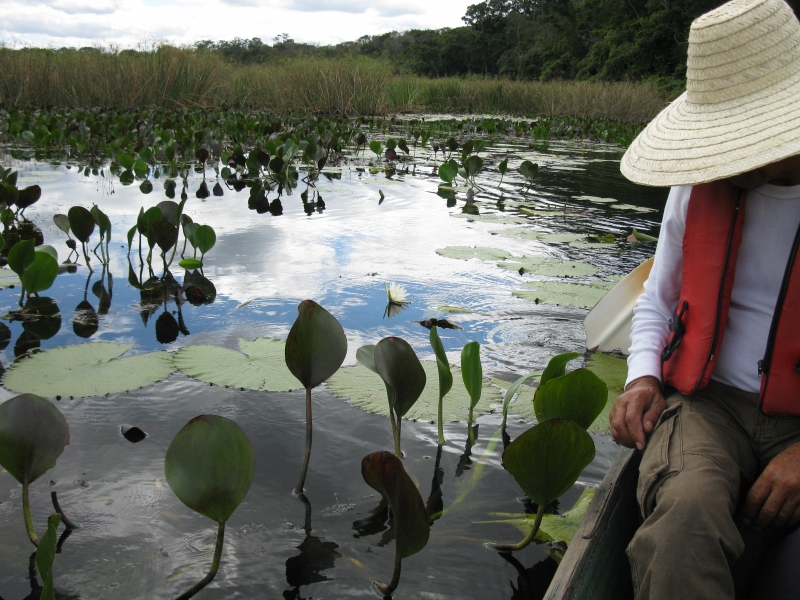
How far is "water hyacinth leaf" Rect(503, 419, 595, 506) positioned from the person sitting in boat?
11 cm

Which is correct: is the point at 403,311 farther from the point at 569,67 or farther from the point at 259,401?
the point at 569,67

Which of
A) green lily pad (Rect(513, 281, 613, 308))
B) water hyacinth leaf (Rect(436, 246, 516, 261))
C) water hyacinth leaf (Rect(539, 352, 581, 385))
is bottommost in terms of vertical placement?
green lily pad (Rect(513, 281, 613, 308))

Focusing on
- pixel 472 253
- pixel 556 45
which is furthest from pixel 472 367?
pixel 556 45

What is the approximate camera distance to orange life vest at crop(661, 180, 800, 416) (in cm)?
113

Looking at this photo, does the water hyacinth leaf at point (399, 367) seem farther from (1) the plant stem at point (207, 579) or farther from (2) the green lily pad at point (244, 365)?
(2) the green lily pad at point (244, 365)

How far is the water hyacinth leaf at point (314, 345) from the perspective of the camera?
1.37 metres

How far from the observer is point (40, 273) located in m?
2.35

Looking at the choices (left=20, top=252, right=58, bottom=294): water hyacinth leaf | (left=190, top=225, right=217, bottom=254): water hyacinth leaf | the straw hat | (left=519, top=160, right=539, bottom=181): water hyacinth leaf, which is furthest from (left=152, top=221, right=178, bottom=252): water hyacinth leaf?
(left=519, top=160, right=539, bottom=181): water hyacinth leaf

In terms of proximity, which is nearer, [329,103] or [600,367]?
[600,367]

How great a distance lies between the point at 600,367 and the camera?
2260 mm

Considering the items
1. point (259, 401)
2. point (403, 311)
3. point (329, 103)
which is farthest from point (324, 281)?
point (329, 103)

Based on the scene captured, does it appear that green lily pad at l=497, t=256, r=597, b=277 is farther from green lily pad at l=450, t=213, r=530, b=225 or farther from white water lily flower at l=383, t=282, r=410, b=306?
green lily pad at l=450, t=213, r=530, b=225

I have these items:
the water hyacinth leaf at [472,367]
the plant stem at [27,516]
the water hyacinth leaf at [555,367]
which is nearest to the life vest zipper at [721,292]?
the water hyacinth leaf at [555,367]

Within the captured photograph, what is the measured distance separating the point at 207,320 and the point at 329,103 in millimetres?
11197
